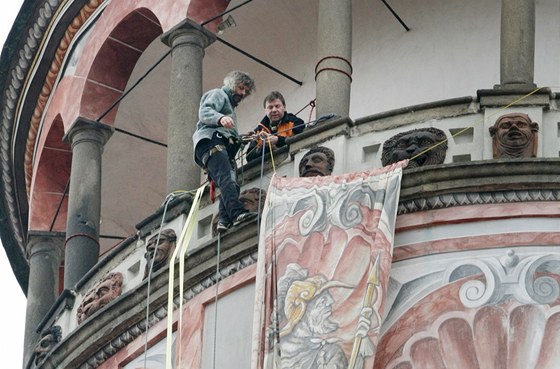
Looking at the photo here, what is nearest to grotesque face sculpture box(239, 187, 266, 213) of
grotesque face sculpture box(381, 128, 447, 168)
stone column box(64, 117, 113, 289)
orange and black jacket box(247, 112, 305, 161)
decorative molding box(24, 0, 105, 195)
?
orange and black jacket box(247, 112, 305, 161)

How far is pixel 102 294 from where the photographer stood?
26234 mm

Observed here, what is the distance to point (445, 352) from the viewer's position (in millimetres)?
22875

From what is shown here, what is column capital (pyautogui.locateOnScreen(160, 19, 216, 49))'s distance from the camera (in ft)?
91.8

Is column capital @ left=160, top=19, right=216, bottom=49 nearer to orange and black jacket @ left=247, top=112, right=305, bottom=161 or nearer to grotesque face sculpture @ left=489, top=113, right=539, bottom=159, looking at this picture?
orange and black jacket @ left=247, top=112, right=305, bottom=161

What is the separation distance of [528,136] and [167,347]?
3.76m

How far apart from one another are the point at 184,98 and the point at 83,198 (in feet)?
8.03

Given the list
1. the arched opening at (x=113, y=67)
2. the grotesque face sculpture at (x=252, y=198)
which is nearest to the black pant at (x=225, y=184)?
the grotesque face sculpture at (x=252, y=198)

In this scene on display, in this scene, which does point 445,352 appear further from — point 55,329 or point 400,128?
point 55,329

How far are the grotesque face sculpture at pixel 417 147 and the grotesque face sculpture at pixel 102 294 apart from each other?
11.0ft

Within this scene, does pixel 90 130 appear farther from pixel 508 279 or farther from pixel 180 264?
pixel 508 279

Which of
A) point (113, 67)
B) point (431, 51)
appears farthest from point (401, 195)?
point (113, 67)

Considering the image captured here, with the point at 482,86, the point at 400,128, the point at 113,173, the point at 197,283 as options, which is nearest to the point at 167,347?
the point at 197,283

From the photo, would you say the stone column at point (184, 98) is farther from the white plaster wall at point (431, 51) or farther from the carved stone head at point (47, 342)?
the white plaster wall at point (431, 51)

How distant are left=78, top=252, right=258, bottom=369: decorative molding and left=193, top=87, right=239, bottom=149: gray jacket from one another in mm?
1371
